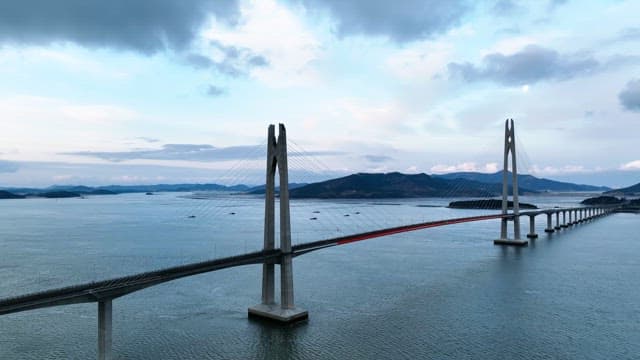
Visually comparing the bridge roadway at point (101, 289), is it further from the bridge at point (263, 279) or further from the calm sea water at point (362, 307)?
the calm sea water at point (362, 307)

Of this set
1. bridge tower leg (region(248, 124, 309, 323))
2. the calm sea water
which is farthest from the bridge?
the calm sea water

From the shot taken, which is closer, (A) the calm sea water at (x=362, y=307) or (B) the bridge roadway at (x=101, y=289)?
(B) the bridge roadway at (x=101, y=289)

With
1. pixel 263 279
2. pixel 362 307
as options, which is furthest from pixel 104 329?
pixel 362 307

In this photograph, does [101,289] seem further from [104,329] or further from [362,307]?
Answer: [362,307]

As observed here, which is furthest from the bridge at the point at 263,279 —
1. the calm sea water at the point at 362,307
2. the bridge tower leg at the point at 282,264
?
the calm sea water at the point at 362,307

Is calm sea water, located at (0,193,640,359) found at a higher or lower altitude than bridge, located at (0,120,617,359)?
lower


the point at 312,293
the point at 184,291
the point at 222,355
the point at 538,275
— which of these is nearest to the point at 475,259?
the point at 538,275

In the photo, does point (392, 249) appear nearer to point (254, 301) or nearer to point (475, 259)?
point (475, 259)

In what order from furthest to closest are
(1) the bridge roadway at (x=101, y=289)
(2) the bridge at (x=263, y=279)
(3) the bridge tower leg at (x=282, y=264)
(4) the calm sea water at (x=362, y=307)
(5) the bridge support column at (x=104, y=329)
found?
(3) the bridge tower leg at (x=282, y=264), (4) the calm sea water at (x=362, y=307), (5) the bridge support column at (x=104, y=329), (2) the bridge at (x=263, y=279), (1) the bridge roadway at (x=101, y=289)

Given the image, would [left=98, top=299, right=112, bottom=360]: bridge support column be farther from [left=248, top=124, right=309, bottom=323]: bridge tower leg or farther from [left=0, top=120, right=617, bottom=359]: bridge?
[left=248, top=124, right=309, bottom=323]: bridge tower leg
